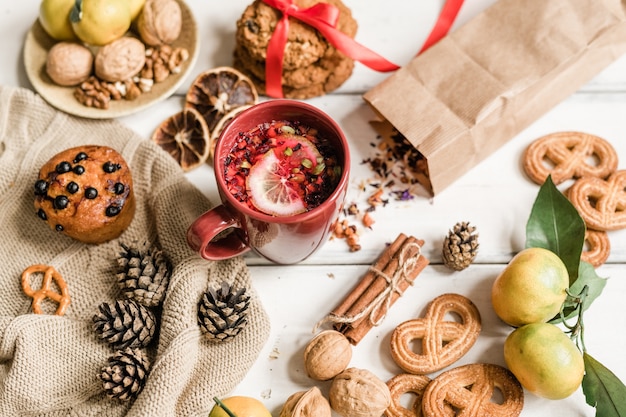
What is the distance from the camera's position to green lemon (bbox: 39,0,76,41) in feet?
4.98

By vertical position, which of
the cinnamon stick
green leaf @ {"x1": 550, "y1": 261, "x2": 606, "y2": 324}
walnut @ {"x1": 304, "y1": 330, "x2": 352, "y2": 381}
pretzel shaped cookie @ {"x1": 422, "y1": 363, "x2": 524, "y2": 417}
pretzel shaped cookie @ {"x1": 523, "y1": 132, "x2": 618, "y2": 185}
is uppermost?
pretzel shaped cookie @ {"x1": 523, "y1": 132, "x2": 618, "y2": 185}

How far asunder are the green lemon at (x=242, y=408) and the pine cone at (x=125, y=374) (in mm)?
159

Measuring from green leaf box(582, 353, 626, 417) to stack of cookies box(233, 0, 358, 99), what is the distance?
2.75 feet

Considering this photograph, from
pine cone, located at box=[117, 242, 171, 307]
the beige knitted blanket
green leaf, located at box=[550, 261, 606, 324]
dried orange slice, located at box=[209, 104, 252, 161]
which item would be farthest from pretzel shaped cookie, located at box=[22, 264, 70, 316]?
green leaf, located at box=[550, 261, 606, 324]

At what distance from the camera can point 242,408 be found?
127cm

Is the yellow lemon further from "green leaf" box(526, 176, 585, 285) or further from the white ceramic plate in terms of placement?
"green leaf" box(526, 176, 585, 285)

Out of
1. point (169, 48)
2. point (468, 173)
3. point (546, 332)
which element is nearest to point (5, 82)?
point (169, 48)

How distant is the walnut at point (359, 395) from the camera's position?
1.28m

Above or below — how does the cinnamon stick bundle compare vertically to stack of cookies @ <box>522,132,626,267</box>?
below

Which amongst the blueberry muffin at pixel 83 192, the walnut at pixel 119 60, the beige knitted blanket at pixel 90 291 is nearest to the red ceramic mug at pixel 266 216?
the beige knitted blanket at pixel 90 291

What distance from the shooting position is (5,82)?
63.7 inches

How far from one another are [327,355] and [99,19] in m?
0.89

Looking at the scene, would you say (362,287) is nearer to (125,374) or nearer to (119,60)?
(125,374)

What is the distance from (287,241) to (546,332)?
1.74 ft
